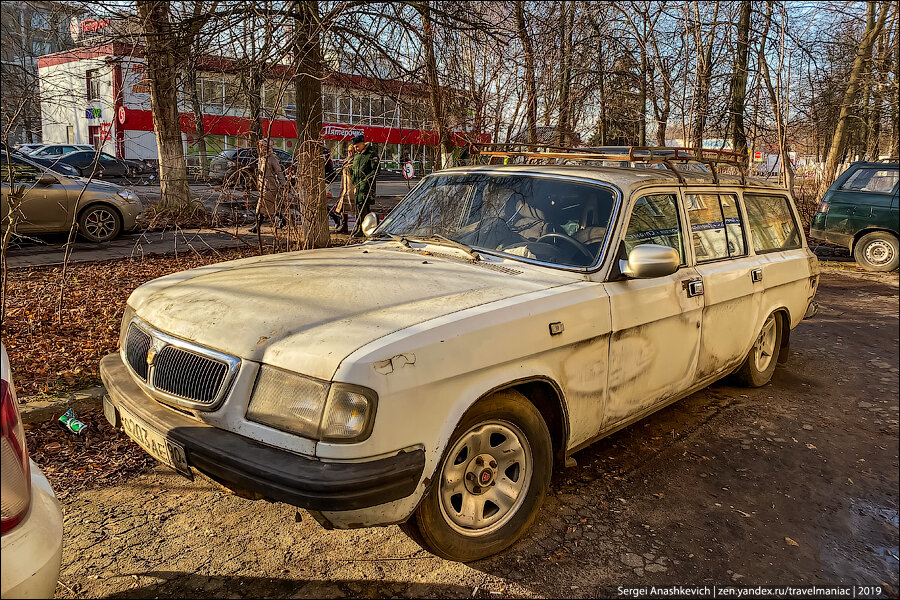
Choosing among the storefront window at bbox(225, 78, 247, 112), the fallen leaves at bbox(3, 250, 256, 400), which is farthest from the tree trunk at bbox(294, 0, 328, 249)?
the fallen leaves at bbox(3, 250, 256, 400)

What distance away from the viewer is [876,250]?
11.7 m

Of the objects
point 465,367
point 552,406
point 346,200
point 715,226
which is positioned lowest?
point 552,406

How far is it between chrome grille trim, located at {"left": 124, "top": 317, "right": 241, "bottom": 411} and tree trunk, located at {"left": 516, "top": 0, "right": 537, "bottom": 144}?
7920 mm

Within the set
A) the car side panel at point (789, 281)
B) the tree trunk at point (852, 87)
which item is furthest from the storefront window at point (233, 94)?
the tree trunk at point (852, 87)

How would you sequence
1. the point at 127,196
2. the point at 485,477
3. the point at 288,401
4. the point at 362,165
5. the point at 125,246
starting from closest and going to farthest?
the point at 288,401 → the point at 485,477 → the point at 125,246 → the point at 127,196 → the point at 362,165

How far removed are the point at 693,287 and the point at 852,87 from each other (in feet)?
49.2

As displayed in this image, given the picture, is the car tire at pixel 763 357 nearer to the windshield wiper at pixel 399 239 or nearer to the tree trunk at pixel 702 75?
the windshield wiper at pixel 399 239

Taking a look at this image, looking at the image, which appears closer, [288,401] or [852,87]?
[288,401]

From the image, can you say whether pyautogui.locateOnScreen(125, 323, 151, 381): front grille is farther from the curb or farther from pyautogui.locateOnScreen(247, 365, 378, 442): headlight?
the curb

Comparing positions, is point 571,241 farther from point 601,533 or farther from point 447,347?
point 601,533

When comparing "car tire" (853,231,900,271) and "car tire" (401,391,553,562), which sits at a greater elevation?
"car tire" (853,231,900,271)

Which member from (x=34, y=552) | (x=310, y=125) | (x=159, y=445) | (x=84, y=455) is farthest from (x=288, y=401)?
(x=310, y=125)

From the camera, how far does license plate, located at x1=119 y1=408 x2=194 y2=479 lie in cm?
262

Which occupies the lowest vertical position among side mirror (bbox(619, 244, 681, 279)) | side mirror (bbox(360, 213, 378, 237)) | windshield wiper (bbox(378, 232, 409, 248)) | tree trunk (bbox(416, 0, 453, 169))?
side mirror (bbox(619, 244, 681, 279))
